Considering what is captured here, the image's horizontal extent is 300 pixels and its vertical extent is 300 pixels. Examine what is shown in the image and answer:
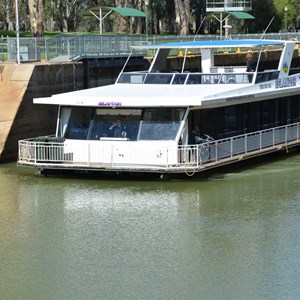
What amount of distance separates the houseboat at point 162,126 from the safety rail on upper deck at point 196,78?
0.03 metres

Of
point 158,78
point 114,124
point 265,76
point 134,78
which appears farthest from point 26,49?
point 265,76

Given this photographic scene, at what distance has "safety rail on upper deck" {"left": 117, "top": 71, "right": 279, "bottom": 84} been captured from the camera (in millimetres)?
27328

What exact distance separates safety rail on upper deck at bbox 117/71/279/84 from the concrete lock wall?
2.58 meters

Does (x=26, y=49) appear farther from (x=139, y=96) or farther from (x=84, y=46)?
(x=139, y=96)

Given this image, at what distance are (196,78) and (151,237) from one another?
1031 cm

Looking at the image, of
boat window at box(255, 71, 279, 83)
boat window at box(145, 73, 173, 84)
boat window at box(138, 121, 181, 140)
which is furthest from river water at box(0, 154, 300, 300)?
boat window at box(145, 73, 173, 84)

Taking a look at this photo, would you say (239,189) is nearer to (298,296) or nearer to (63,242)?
(63,242)

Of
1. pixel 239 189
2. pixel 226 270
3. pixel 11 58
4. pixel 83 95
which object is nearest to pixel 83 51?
pixel 11 58

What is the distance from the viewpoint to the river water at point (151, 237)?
15.3m

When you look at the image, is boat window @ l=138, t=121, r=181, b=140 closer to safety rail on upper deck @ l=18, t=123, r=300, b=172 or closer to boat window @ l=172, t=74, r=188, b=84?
safety rail on upper deck @ l=18, t=123, r=300, b=172

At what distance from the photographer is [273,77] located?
2866cm

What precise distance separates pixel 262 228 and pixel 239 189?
432 centimetres

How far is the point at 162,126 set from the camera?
80.2ft

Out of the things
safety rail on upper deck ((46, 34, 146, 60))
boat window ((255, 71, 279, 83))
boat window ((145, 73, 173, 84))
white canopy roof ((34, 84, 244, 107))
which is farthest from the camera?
safety rail on upper deck ((46, 34, 146, 60))
